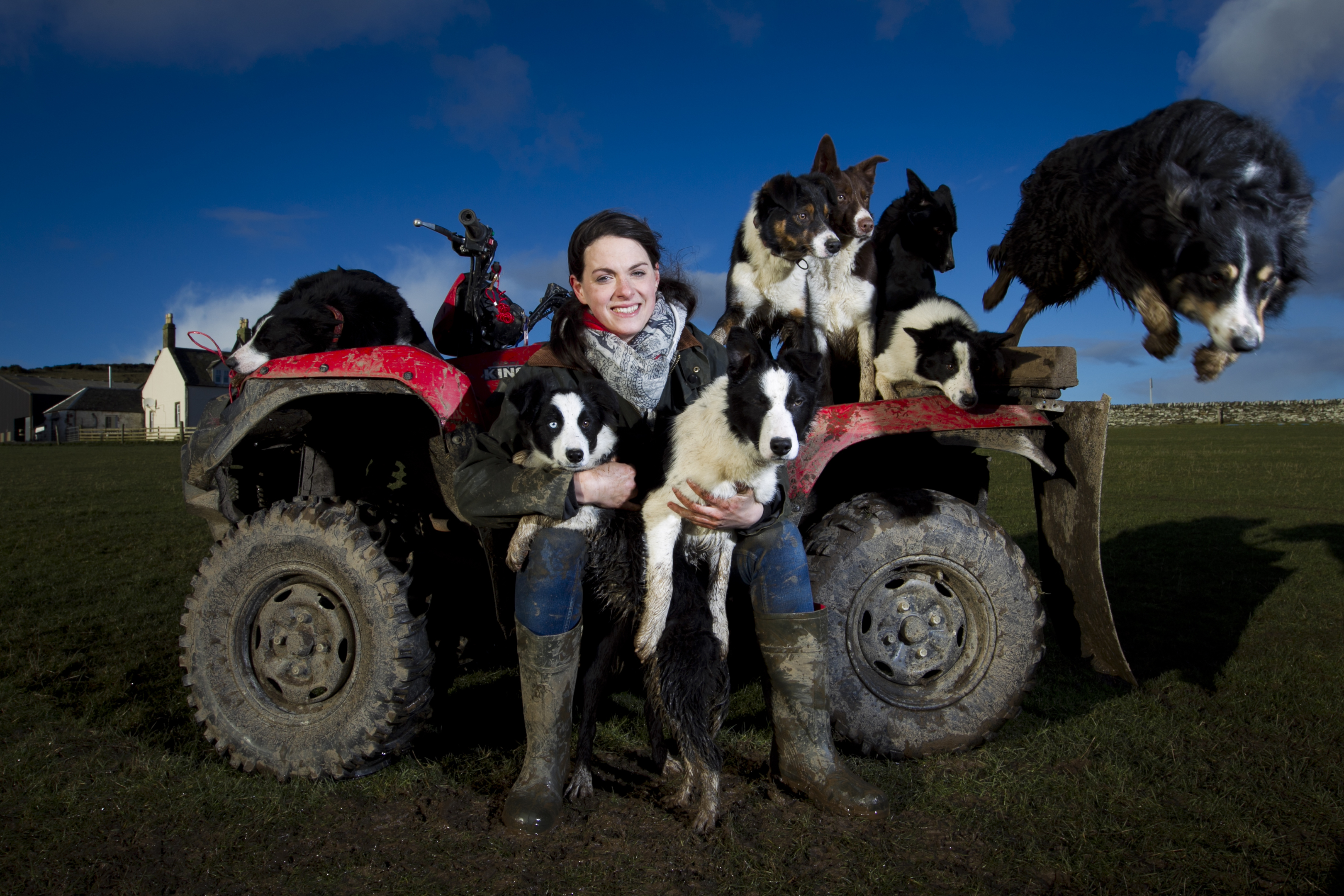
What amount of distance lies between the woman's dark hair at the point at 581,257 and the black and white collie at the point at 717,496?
0.58 metres

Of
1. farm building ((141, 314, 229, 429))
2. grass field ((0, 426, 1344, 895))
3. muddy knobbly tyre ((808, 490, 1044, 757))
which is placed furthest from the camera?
farm building ((141, 314, 229, 429))

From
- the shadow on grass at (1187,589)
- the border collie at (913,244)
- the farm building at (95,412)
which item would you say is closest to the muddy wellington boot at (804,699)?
the border collie at (913,244)

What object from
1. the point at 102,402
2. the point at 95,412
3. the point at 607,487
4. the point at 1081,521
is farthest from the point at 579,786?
the point at 102,402

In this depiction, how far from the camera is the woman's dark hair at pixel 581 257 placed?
3143mm

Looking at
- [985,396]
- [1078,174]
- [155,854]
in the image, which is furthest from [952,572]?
[155,854]

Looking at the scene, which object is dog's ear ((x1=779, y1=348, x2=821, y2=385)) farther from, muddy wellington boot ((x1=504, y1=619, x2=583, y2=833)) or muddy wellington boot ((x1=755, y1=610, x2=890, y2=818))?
muddy wellington boot ((x1=504, y1=619, x2=583, y2=833))

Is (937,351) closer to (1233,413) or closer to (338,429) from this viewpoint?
(338,429)

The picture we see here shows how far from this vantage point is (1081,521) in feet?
11.3

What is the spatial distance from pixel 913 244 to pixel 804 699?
3.22 metres

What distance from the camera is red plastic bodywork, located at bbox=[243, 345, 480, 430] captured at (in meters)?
3.20

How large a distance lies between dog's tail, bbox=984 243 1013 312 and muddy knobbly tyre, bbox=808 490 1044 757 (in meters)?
1.15

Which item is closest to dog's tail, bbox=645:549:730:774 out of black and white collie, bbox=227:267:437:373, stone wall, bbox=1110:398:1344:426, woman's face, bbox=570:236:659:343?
woman's face, bbox=570:236:659:343

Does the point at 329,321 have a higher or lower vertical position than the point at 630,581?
higher

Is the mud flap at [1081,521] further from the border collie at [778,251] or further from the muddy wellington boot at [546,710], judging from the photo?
the muddy wellington boot at [546,710]
